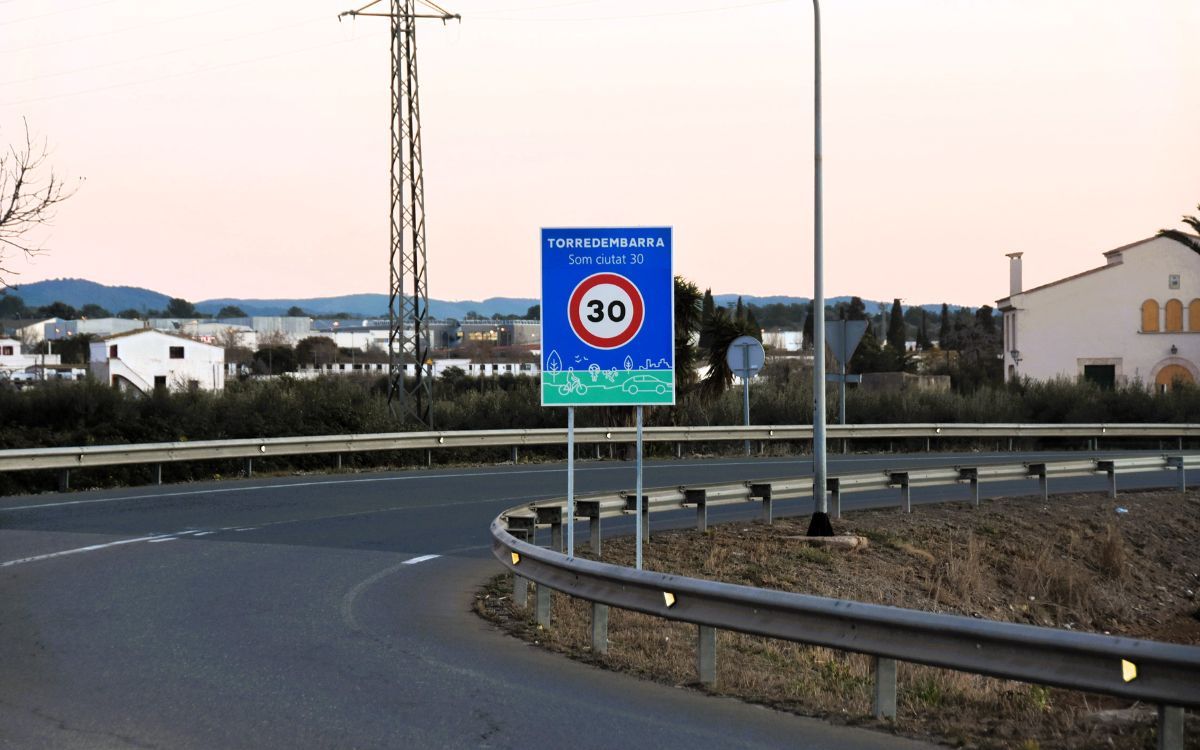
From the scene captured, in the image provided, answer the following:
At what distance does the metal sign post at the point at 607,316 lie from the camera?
12016mm

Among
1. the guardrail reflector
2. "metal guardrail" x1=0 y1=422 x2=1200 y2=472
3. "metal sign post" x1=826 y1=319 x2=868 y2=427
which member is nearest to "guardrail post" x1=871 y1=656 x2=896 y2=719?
the guardrail reflector

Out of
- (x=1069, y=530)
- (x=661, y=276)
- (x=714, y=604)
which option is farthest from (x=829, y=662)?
(x=1069, y=530)

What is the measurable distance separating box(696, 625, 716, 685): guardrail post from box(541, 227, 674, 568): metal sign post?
3.24 meters

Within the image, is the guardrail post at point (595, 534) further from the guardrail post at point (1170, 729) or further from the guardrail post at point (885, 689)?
the guardrail post at point (1170, 729)

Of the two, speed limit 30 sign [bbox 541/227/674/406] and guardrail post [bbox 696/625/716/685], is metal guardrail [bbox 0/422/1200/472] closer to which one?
speed limit 30 sign [bbox 541/227/674/406]

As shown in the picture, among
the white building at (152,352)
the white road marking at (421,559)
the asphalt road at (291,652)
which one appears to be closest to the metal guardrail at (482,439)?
the asphalt road at (291,652)

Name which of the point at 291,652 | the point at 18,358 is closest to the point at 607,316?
the point at 291,652

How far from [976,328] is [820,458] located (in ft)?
454

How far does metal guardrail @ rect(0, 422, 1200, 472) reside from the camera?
76.6 feet

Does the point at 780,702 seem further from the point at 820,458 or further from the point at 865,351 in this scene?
the point at 865,351

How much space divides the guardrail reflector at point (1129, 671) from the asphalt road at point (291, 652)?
1.23 metres

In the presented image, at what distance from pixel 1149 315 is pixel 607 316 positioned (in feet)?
191

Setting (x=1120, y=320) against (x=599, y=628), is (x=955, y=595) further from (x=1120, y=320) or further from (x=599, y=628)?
(x=1120, y=320)

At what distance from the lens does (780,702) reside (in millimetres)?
8078
